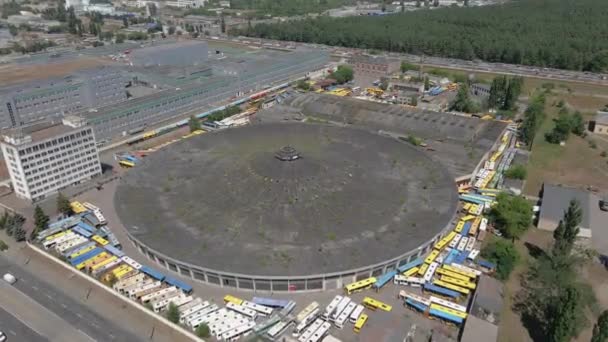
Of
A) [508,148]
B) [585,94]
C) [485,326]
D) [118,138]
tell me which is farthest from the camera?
[585,94]

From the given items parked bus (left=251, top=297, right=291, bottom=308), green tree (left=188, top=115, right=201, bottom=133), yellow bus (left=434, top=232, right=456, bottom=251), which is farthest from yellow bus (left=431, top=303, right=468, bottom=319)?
green tree (left=188, top=115, right=201, bottom=133)

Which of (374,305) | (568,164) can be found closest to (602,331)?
(374,305)

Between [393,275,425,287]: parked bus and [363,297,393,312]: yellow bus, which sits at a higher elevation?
[393,275,425,287]: parked bus

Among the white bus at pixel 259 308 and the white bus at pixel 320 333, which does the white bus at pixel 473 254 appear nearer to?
the white bus at pixel 320 333

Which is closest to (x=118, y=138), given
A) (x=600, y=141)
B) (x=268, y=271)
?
(x=268, y=271)

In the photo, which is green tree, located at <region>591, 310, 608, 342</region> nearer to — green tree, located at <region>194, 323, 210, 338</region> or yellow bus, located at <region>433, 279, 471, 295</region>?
yellow bus, located at <region>433, 279, 471, 295</region>

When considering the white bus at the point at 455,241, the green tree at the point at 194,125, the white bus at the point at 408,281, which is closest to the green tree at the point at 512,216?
the white bus at the point at 455,241

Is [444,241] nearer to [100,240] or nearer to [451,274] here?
[451,274]

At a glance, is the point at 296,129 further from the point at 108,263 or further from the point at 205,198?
the point at 108,263
